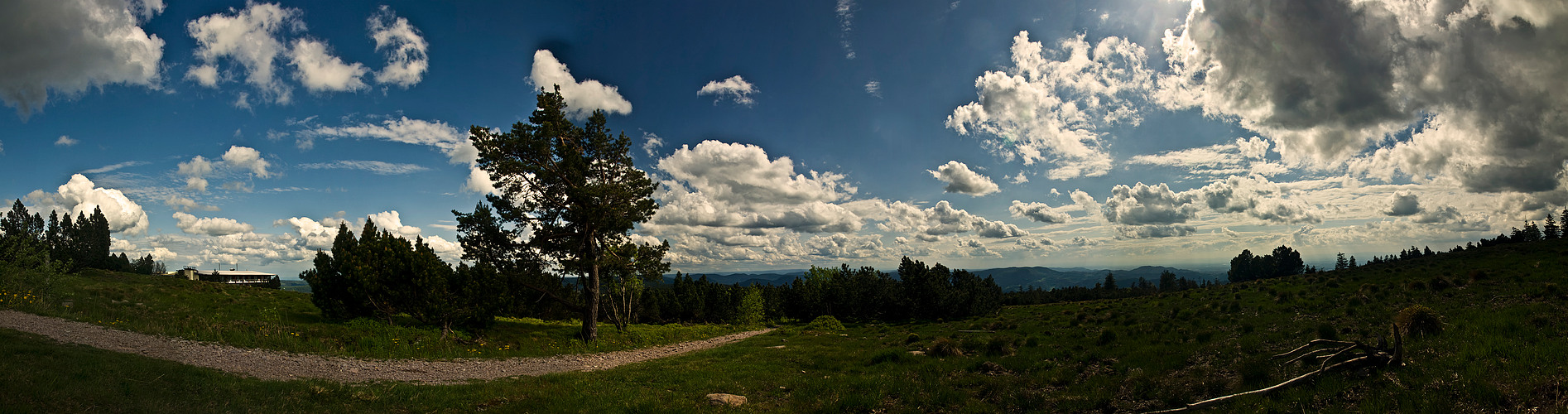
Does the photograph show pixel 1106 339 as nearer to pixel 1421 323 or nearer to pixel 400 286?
pixel 1421 323

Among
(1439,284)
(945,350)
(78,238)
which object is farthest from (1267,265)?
(78,238)

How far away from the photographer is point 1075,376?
41.2ft

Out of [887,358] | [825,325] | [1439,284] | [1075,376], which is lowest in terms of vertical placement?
[825,325]

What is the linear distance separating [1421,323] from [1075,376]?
6.08 metres

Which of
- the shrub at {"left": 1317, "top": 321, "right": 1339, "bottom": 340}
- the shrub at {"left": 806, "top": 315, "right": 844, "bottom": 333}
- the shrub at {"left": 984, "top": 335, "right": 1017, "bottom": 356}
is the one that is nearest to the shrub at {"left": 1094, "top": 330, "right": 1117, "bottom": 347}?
the shrub at {"left": 984, "top": 335, "right": 1017, "bottom": 356}

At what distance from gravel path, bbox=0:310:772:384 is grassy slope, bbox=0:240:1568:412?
6.04 ft

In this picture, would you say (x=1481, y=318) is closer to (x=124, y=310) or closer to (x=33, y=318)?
(x=33, y=318)

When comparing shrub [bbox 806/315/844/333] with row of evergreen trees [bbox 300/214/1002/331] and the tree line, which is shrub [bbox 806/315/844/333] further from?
the tree line

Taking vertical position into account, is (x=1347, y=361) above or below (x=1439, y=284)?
below

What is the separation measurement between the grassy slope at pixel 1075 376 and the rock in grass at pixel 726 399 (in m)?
0.60

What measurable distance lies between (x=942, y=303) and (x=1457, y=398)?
61.0 meters

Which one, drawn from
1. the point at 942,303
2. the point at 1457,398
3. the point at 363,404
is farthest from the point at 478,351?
the point at 942,303

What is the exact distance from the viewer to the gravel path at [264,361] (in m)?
14.0

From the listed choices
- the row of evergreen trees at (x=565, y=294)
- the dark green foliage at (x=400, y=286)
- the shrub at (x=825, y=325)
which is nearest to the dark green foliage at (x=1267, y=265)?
the row of evergreen trees at (x=565, y=294)
